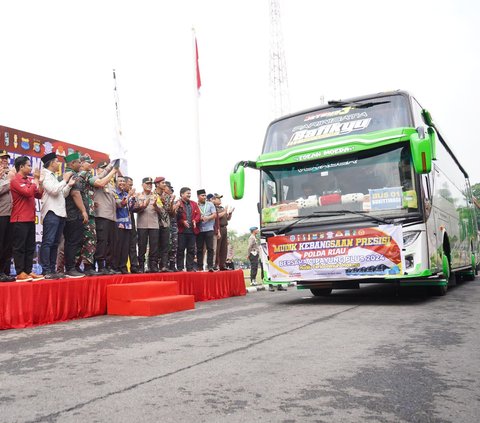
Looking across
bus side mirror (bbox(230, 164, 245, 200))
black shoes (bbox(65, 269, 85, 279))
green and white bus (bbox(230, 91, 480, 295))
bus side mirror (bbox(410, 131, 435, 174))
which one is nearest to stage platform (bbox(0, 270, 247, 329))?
black shoes (bbox(65, 269, 85, 279))

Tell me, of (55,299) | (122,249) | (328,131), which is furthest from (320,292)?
(55,299)

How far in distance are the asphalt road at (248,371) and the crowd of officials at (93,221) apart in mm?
1554

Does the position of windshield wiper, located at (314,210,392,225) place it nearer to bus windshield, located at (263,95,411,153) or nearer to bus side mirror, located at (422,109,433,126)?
bus windshield, located at (263,95,411,153)

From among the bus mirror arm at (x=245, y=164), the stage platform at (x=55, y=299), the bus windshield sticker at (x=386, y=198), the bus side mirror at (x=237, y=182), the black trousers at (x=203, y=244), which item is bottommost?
the stage platform at (x=55, y=299)

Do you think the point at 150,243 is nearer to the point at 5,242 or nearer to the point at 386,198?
the point at 5,242

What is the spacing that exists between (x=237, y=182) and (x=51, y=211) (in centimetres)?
317

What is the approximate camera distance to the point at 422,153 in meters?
7.03

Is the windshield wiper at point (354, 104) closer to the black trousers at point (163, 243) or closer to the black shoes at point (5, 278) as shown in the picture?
the black trousers at point (163, 243)

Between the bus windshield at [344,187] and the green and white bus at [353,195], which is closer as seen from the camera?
the green and white bus at [353,195]

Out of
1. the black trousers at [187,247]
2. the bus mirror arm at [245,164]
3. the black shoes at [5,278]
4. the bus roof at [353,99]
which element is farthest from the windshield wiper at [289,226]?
the black shoes at [5,278]

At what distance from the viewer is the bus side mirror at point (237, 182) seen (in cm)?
848

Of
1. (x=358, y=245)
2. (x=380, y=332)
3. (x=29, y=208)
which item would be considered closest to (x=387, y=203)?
(x=358, y=245)

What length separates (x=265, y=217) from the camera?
28.2 feet

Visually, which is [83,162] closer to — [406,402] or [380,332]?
[380,332]
